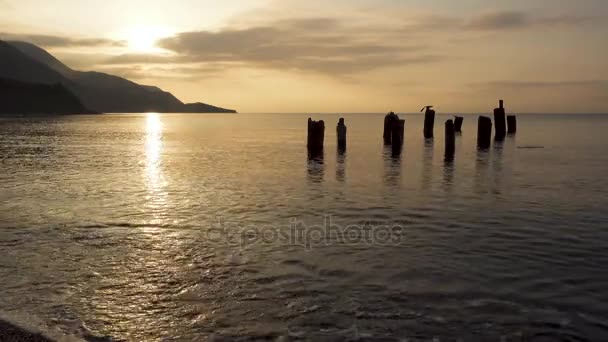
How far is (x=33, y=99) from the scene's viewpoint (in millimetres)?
174625

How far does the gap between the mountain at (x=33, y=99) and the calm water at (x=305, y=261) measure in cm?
17353

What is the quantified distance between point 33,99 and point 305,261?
197m

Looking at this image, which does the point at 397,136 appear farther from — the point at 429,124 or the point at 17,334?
the point at 17,334

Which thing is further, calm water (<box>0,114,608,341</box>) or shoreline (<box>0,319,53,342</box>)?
calm water (<box>0,114,608,341</box>)

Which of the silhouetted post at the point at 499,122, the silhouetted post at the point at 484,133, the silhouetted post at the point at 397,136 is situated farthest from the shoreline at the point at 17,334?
the silhouetted post at the point at 499,122

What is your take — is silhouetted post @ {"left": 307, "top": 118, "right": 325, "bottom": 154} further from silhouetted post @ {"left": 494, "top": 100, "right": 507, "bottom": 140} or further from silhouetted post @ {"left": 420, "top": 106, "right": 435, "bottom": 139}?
silhouetted post @ {"left": 494, "top": 100, "right": 507, "bottom": 140}

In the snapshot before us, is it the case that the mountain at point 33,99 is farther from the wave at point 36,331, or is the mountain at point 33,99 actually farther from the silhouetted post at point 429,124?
the wave at point 36,331

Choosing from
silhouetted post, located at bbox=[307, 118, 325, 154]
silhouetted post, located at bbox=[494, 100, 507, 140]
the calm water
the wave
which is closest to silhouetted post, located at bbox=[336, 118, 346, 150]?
silhouetted post, located at bbox=[307, 118, 325, 154]

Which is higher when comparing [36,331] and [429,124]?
[429,124]

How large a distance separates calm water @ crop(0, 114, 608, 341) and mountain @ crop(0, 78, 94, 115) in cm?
17353

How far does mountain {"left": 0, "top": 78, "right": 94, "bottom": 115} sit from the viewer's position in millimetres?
164625

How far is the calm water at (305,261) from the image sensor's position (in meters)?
6.46

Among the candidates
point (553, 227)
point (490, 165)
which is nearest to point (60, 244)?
point (553, 227)

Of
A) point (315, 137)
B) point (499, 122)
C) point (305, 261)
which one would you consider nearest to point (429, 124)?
point (499, 122)
